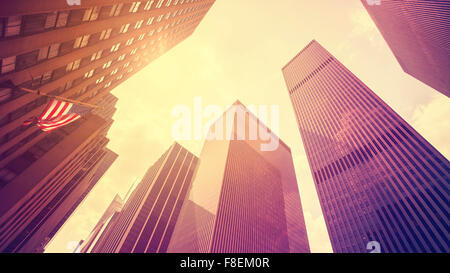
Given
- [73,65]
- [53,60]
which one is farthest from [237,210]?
[53,60]

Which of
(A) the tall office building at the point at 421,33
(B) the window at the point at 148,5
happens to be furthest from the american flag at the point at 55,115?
(A) the tall office building at the point at 421,33

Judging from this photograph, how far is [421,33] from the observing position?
9156 centimetres

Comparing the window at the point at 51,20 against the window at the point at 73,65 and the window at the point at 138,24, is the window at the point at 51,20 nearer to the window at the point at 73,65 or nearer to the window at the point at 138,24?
the window at the point at 73,65

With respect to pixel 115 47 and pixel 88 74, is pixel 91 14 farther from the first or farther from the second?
pixel 88 74

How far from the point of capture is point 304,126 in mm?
134875

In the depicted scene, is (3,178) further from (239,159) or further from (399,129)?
(239,159)

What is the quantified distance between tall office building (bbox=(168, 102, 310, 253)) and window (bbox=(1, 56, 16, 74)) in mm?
93181

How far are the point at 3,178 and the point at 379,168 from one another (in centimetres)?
11516

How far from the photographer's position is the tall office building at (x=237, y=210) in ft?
354

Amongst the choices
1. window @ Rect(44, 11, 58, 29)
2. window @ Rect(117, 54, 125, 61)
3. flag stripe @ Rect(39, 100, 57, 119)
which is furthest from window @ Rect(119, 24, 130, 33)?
flag stripe @ Rect(39, 100, 57, 119)

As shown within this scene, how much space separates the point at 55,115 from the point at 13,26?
7.25m

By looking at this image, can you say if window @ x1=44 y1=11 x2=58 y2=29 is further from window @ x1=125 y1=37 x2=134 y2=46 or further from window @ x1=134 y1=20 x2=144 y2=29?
window @ x1=125 y1=37 x2=134 y2=46

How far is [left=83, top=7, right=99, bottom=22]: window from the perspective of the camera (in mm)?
22222
